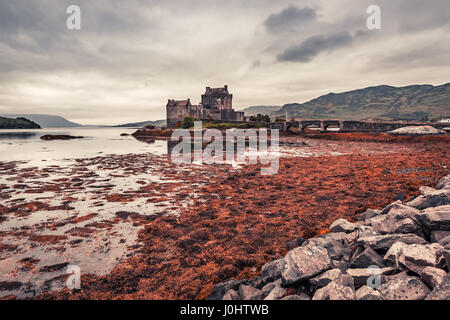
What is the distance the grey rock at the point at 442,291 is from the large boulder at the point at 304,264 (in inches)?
68.2

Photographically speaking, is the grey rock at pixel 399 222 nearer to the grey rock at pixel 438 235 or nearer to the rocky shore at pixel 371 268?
the rocky shore at pixel 371 268

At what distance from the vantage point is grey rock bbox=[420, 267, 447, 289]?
3.77 m

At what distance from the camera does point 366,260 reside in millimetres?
4848

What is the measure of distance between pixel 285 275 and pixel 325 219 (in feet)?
17.2

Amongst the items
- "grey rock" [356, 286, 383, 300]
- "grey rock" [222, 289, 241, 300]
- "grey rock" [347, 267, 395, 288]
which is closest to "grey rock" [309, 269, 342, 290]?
"grey rock" [347, 267, 395, 288]

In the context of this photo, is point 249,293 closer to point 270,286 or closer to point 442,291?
point 270,286

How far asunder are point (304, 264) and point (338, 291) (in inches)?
34.6

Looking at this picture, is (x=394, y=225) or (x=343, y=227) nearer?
(x=394, y=225)

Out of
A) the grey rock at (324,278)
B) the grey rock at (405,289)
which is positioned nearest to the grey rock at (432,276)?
the grey rock at (405,289)

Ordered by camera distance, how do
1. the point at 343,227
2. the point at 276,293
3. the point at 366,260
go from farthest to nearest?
1. the point at 343,227
2. the point at 366,260
3. the point at 276,293

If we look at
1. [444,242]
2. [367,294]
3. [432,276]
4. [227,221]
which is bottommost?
[227,221]

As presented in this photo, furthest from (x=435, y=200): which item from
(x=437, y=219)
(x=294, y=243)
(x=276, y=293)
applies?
(x=276, y=293)

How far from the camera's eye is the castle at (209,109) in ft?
397
